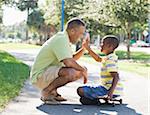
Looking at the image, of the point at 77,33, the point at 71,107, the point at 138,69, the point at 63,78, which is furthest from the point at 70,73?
the point at 138,69

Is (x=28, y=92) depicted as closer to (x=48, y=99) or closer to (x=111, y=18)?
(x=48, y=99)

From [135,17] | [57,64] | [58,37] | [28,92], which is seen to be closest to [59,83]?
[57,64]

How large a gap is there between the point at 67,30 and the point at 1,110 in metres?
1.75

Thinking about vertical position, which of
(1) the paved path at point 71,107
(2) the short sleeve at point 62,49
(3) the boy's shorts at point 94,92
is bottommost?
(1) the paved path at point 71,107

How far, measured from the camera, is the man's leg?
7.33m

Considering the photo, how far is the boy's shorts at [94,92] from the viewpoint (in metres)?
7.53

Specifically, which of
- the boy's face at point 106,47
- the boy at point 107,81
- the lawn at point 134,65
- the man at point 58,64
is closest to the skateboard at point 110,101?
the boy at point 107,81

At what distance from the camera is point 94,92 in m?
7.55

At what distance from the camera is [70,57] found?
7152 millimetres

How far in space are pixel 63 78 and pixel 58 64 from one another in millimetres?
292

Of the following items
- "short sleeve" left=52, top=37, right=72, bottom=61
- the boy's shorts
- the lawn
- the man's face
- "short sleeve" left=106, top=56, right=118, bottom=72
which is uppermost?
the man's face

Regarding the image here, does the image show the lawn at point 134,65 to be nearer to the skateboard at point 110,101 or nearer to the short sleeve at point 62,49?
the skateboard at point 110,101

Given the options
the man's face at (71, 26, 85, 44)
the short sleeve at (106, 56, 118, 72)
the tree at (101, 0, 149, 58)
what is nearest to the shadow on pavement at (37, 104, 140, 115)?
the short sleeve at (106, 56, 118, 72)

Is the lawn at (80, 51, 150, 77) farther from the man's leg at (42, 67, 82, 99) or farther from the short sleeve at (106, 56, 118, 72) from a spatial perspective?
the man's leg at (42, 67, 82, 99)
